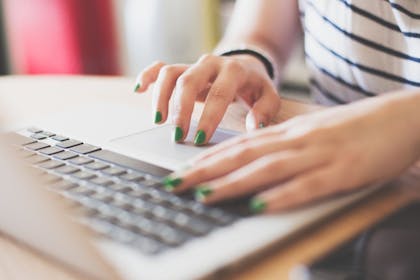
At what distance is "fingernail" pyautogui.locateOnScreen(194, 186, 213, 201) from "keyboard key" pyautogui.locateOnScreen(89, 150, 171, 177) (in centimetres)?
6

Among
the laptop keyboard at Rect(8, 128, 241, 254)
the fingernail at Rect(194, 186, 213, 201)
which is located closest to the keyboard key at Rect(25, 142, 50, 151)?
the laptop keyboard at Rect(8, 128, 241, 254)

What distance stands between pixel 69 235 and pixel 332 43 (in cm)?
60

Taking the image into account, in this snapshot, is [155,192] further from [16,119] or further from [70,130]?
[16,119]

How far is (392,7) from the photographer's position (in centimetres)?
76

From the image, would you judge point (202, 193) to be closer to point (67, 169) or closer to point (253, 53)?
point (67, 169)

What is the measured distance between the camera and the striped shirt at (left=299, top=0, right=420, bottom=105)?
771 mm

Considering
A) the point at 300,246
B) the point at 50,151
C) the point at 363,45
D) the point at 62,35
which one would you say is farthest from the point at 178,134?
the point at 62,35

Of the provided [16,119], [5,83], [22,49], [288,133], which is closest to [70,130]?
[16,119]

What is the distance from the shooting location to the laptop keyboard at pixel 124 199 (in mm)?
381

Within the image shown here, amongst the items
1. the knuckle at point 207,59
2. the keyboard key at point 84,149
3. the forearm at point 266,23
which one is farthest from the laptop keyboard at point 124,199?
the forearm at point 266,23

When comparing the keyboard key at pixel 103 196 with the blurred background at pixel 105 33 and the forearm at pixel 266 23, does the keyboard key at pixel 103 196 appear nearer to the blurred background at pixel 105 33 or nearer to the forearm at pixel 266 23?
the forearm at pixel 266 23

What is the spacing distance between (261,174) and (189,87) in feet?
0.80

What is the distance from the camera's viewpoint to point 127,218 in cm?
40

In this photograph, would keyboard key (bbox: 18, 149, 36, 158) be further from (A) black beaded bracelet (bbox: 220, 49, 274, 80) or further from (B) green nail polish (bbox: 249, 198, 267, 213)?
(A) black beaded bracelet (bbox: 220, 49, 274, 80)
